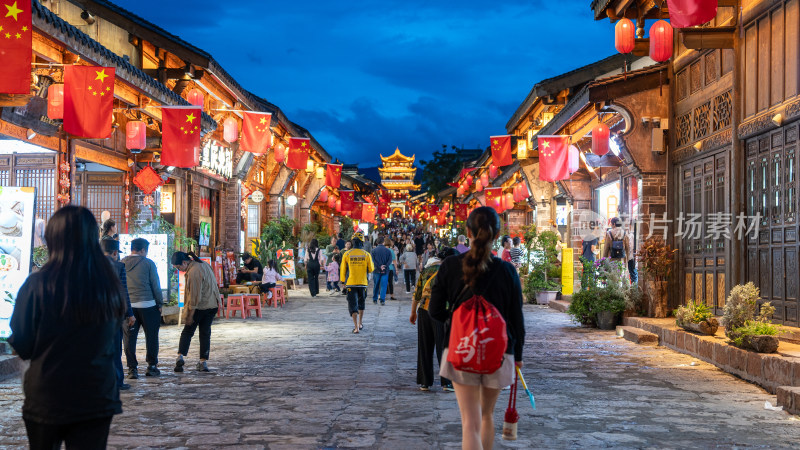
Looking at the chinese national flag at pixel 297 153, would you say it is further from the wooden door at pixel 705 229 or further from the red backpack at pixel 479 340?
the red backpack at pixel 479 340

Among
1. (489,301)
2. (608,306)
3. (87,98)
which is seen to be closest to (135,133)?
(87,98)

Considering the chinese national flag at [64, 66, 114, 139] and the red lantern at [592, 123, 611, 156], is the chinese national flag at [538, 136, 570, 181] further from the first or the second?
the chinese national flag at [64, 66, 114, 139]

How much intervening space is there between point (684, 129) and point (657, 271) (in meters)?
2.70

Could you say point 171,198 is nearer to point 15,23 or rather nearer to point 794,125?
point 15,23

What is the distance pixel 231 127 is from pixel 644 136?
11.1 metres

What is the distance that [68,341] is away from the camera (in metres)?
3.91

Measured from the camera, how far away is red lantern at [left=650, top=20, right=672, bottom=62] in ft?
47.4

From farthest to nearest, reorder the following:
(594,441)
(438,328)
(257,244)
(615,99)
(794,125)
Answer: (257,244) < (615,99) < (794,125) < (438,328) < (594,441)

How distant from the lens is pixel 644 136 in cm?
1580

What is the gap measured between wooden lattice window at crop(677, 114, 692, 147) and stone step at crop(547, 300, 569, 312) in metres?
6.19

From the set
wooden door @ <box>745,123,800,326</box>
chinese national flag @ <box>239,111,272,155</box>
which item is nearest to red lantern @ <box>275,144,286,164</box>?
chinese national flag @ <box>239,111,272,155</box>

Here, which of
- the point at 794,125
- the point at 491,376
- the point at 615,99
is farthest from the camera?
the point at 615,99

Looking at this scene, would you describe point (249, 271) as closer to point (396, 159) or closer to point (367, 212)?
point (367, 212)

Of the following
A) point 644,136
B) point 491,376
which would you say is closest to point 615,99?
point 644,136
